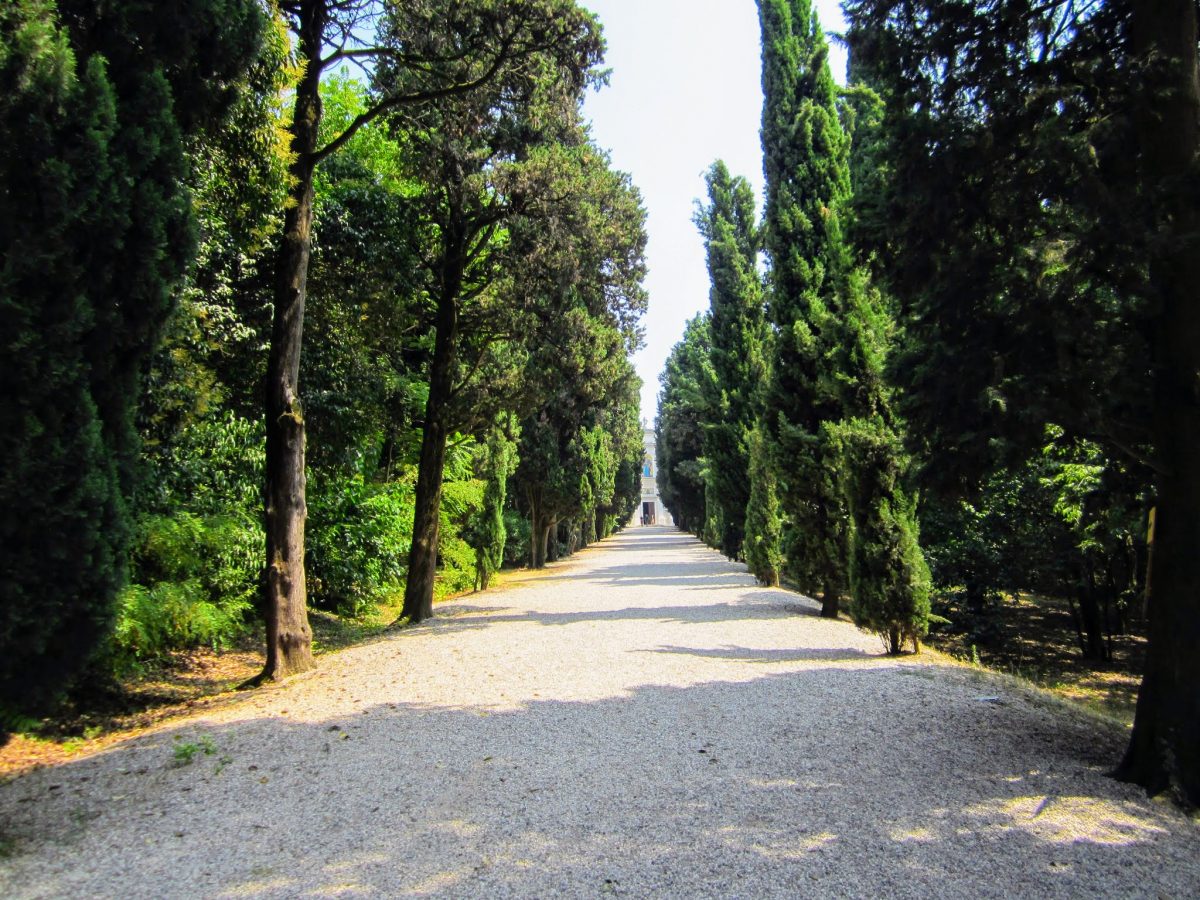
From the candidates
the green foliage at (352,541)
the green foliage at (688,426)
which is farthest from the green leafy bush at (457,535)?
the green foliage at (688,426)

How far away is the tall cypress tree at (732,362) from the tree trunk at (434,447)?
1157 centimetres

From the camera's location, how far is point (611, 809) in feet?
12.2

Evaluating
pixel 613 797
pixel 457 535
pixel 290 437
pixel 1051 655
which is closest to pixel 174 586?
pixel 290 437

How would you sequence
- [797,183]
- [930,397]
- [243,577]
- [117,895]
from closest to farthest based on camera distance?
[117,895], [930,397], [243,577], [797,183]

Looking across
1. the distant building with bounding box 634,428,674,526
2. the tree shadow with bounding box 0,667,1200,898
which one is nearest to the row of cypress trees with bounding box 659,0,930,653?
the tree shadow with bounding box 0,667,1200,898

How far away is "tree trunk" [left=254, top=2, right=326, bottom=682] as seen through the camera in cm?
705

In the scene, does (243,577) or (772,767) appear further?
(243,577)

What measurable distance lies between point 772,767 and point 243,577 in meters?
7.40

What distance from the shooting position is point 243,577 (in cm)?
923

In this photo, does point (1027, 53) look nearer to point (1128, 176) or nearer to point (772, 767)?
point (1128, 176)

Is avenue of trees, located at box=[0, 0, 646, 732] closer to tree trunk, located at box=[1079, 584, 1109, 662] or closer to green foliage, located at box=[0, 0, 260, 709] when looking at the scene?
green foliage, located at box=[0, 0, 260, 709]

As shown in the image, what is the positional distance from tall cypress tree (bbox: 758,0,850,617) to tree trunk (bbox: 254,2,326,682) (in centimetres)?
710

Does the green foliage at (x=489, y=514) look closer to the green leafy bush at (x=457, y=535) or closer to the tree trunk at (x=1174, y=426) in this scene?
the green leafy bush at (x=457, y=535)

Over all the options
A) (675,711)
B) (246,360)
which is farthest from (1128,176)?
(246,360)
